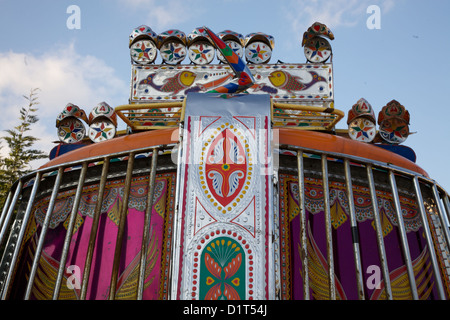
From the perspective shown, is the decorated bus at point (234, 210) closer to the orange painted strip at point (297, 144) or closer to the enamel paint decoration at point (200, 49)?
the orange painted strip at point (297, 144)

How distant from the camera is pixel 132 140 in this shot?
5344 millimetres

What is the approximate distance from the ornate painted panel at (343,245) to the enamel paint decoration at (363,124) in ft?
4.13

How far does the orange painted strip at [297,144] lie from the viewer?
4.90m

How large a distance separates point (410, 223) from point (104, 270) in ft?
11.7

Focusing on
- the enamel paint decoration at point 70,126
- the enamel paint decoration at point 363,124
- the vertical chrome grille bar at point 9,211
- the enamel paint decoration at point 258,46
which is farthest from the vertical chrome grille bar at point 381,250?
the enamel paint decoration at point 70,126

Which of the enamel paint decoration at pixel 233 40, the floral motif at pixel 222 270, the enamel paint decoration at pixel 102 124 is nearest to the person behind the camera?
the floral motif at pixel 222 270

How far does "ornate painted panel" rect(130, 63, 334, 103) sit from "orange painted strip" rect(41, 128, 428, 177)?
2111 mm

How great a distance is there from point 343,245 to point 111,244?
2.59 meters

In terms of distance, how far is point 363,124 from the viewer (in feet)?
21.6

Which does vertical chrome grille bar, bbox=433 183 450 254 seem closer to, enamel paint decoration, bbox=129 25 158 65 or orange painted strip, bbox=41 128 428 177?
orange painted strip, bbox=41 128 428 177

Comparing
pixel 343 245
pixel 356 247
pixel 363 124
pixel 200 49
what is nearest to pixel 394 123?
pixel 363 124

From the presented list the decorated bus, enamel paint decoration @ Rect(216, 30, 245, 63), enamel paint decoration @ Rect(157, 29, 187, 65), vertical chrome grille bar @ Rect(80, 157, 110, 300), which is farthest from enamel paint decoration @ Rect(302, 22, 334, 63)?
vertical chrome grille bar @ Rect(80, 157, 110, 300)
